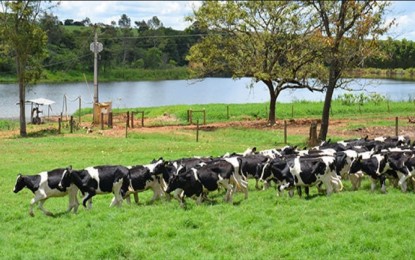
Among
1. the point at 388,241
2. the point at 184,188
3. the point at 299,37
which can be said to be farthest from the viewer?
the point at 299,37

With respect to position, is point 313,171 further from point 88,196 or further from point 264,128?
point 264,128

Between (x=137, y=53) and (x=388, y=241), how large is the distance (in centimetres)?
12706

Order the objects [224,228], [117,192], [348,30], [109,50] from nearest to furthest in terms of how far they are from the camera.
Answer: [224,228], [117,192], [348,30], [109,50]

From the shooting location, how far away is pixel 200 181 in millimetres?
13930

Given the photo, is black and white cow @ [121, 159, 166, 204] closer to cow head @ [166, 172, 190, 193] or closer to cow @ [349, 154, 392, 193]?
cow head @ [166, 172, 190, 193]

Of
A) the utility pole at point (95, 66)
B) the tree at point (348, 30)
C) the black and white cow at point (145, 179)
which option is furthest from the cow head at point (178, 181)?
the utility pole at point (95, 66)

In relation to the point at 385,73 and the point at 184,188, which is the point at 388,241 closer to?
the point at 184,188

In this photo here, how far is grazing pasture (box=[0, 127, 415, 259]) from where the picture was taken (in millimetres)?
10672

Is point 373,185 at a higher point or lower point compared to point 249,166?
lower

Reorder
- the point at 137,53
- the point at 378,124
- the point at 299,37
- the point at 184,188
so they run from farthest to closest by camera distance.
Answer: the point at 137,53, the point at 299,37, the point at 378,124, the point at 184,188

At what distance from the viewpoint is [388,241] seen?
35.3ft

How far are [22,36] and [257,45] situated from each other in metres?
15.1

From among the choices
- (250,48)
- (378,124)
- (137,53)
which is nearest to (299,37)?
(250,48)

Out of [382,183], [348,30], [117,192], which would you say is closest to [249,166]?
[382,183]
